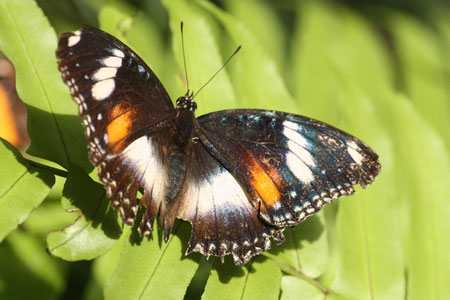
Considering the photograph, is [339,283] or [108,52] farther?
[339,283]

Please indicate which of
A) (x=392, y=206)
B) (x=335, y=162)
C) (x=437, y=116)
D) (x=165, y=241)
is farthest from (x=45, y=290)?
(x=437, y=116)

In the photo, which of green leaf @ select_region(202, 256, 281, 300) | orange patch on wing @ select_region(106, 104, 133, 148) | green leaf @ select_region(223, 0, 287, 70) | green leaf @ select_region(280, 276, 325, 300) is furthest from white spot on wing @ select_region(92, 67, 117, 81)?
green leaf @ select_region(223, 0, 287, 70)

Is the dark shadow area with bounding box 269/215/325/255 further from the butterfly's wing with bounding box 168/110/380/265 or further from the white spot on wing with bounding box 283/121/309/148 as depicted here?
the white spot on wing with bounding box 283/121/309/148

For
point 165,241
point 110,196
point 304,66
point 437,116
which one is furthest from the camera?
point 437,116

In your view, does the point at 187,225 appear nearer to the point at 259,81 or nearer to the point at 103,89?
the point at 103,89

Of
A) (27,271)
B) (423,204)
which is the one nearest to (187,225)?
(27,271)

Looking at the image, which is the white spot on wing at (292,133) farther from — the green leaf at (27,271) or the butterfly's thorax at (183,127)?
the green leaf at (27,271)

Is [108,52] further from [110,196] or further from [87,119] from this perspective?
[110,196]

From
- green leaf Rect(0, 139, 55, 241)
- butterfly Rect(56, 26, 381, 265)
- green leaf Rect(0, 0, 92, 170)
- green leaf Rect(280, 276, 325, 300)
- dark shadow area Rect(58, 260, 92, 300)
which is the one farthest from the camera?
dark shadow area Rect(58, 260, 92, 300)
